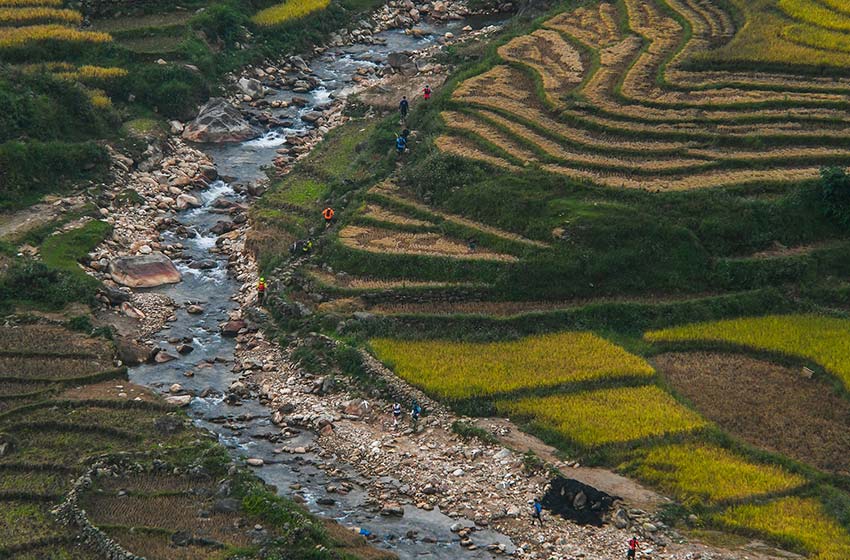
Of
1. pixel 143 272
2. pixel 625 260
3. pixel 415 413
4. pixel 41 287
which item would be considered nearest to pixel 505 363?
pixel 415 413

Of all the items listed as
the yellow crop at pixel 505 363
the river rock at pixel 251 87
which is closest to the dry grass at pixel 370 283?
the yellow crop at pixel 505 363

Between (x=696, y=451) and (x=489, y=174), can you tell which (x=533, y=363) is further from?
(x=489, y=174)

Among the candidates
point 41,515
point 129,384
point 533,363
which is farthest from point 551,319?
point 41,515

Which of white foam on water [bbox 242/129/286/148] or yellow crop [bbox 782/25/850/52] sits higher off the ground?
yellow crop [bbox 782/25/850/52]

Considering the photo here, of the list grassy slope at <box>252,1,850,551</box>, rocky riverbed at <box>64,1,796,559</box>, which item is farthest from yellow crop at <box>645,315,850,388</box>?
rocky riverbed at <box>64,1,796,559</box>

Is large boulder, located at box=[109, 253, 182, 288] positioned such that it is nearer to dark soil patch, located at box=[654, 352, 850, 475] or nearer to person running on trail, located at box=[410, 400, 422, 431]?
person running on trail, located at box=[410, 400, 422, 431]

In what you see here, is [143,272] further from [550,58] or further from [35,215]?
[550,58]
